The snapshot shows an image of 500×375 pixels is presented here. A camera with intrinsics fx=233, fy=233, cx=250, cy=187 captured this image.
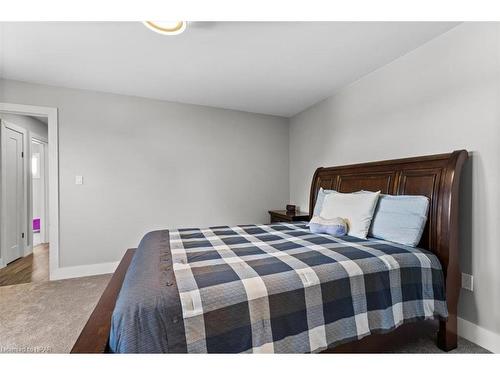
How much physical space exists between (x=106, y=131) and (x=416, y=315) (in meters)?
3.70

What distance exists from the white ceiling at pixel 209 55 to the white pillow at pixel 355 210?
1.31 metres

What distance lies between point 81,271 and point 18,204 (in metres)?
1.76

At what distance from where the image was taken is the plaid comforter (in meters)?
0.93

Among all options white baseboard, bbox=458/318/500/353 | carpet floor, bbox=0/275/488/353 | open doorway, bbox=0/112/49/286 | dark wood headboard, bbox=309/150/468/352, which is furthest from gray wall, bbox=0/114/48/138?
white baseboard, bbox=458/318/500/353

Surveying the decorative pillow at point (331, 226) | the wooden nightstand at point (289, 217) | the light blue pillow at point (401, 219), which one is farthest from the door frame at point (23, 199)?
the light blue pillow at point (401, 219)

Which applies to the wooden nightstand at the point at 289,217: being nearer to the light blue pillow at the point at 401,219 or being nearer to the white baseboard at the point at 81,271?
the light blue pillow at the point at 401,219

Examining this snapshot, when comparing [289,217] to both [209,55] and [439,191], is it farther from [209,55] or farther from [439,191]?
[209,55]

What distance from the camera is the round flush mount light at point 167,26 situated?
5.32 feet

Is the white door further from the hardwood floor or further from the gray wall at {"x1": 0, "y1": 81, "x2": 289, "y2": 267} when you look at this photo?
the gray wall at {"x1": 0, "y1": 81, "x2": 289, "y2": 267}

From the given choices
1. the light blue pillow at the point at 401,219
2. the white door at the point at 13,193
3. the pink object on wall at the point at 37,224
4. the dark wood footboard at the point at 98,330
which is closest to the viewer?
the dark wood footboard at the point at 98,330

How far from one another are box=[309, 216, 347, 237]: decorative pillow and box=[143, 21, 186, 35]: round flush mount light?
1.93 meters

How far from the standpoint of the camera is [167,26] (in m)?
1.67
